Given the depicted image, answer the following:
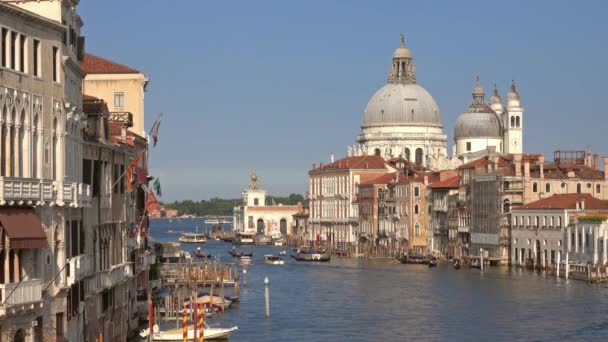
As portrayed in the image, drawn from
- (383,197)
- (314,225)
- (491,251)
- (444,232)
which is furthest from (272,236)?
(491,251)

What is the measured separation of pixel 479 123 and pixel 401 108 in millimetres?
10051

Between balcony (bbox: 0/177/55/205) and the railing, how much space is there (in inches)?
37.5

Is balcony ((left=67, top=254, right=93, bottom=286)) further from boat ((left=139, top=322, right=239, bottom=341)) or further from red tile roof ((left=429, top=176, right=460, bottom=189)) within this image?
red tile roof ((left=429, top=176, right=460, bottom=189))

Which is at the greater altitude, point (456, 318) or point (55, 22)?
point (55, 22)

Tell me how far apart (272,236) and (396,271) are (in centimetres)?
5926

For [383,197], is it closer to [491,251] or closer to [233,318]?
[491,251]

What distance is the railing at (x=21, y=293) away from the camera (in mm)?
17328

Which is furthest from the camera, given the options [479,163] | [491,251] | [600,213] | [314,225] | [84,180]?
[314,225]

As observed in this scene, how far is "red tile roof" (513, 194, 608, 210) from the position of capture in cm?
6838

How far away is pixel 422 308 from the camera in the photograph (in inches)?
1909

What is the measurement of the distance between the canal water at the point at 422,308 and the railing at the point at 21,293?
1937 centimetres

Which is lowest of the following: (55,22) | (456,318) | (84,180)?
(456,318)

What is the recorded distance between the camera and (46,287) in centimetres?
1922

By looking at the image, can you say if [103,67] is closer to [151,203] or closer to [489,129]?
[151,203]
